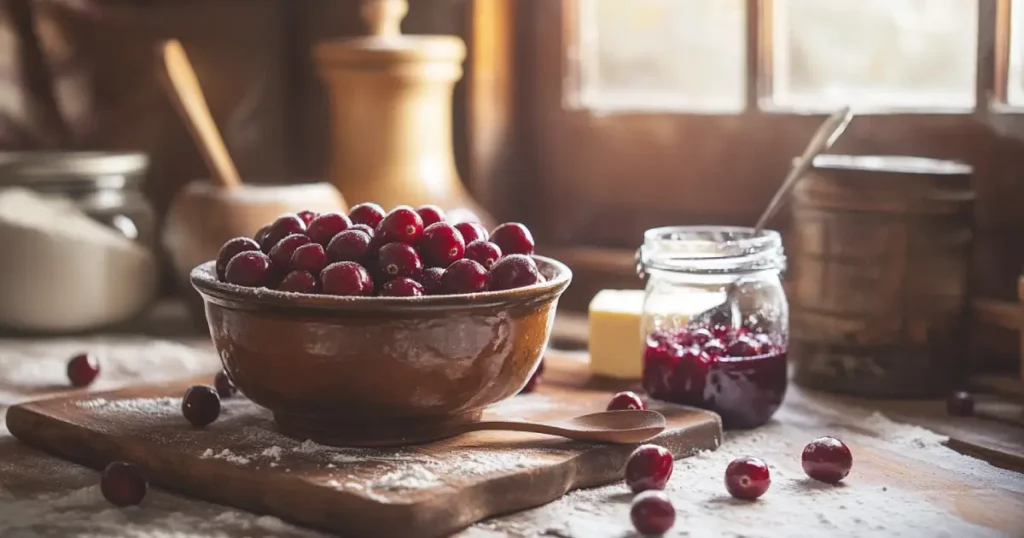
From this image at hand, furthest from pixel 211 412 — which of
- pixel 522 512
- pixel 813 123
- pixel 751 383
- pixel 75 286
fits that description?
pixel 813 123

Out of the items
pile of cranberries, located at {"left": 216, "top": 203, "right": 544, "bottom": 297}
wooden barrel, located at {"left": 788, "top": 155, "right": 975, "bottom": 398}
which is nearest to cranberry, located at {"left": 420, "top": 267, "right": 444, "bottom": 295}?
pile of cranberries, located at {"left": 216, "top": 203, "right": 544, "bottom": 297}

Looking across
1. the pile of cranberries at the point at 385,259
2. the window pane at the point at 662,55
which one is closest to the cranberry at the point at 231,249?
the pile of cranberries at the point at 385,259

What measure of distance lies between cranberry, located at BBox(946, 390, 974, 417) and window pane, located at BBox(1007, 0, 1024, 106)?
0.38m

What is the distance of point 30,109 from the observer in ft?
6.86

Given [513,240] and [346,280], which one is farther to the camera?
[513,240]

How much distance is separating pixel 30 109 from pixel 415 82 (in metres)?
0.68

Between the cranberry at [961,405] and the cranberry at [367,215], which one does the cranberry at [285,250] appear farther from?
the cranberry at [961,405]

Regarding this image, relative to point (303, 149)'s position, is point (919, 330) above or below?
below

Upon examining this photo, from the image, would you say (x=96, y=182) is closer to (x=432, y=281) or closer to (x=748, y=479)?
(x=432, y=281)

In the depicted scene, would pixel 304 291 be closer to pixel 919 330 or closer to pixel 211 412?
pixel 211 412

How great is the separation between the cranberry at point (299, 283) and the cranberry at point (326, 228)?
0.07 metres

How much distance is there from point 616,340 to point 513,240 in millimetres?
330

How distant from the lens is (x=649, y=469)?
1.11m

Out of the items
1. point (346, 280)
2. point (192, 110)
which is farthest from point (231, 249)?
point (192, 110)
